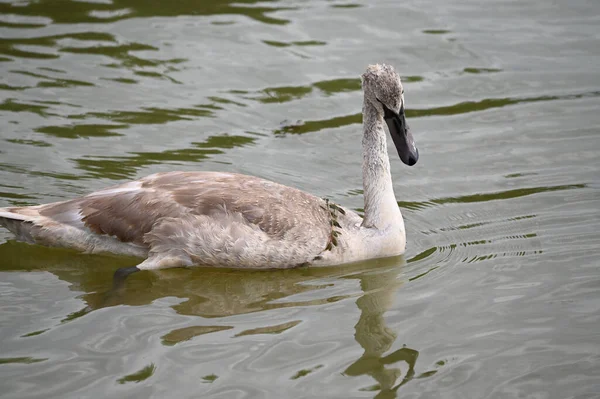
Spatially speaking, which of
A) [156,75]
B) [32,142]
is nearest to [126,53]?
[156,75]

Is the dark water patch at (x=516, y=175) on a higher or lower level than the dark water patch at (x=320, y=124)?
lower

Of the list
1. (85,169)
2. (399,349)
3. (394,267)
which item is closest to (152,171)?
(85,169)

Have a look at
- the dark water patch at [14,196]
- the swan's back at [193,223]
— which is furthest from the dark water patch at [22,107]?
the swan's back at [193,223]

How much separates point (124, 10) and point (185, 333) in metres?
8.73

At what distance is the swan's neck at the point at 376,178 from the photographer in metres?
9.34

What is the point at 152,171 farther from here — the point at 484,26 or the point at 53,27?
the point at 484,26

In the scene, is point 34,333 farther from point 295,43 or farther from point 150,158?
point 295,43

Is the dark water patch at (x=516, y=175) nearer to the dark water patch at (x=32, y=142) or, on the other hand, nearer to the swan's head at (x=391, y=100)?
the swan's head at (x=391, y=100)

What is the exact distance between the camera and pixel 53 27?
1459 centimetres

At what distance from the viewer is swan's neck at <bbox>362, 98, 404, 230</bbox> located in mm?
9336

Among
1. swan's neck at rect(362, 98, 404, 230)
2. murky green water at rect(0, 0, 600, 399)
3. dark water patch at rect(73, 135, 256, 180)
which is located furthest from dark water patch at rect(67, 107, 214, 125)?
swan's neck at rect(362, 98, 404, 230)

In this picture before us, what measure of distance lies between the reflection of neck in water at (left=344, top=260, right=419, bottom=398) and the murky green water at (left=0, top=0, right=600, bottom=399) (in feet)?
0.07

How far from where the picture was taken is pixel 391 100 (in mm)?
9055

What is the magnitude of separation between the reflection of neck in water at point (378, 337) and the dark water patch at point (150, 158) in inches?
125
